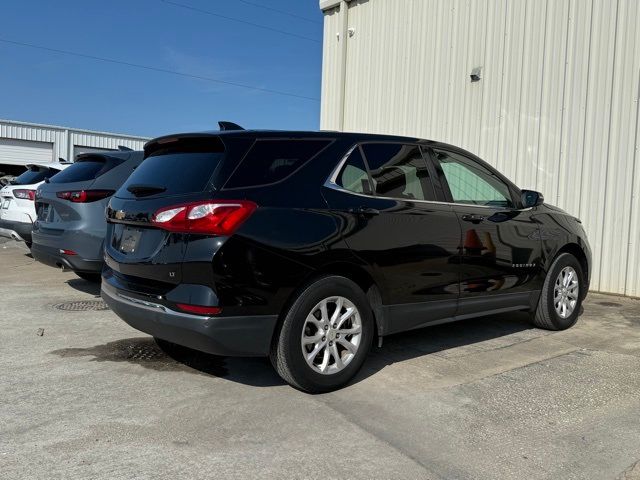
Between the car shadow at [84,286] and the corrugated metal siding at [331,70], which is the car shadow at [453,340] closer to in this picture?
the car shadow at [84,286]

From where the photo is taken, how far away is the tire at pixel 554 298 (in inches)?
219

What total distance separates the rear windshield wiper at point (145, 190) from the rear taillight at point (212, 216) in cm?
39

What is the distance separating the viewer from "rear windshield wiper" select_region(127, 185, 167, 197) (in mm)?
3787

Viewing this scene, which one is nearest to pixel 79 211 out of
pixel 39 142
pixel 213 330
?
pixel 213 330

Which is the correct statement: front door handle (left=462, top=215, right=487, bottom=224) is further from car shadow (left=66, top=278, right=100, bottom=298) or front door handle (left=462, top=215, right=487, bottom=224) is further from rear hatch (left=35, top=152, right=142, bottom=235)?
car shadow (left=66, top=278, right=100, bottom=298)

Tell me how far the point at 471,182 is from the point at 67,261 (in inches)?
168

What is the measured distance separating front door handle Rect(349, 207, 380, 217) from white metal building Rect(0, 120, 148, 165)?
3493cm

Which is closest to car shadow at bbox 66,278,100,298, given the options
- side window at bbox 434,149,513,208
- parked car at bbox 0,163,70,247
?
parked car at bbox 0,163,70,247

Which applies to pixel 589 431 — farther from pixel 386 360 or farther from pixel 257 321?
pixel 257 321

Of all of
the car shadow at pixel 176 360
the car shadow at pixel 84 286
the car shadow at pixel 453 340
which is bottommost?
the car shadow at pixel 176 360

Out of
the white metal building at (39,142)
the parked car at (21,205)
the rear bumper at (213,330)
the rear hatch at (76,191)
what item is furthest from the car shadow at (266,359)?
the white metal building at (39,142)

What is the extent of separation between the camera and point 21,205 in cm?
819

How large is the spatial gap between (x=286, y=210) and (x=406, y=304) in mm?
1280

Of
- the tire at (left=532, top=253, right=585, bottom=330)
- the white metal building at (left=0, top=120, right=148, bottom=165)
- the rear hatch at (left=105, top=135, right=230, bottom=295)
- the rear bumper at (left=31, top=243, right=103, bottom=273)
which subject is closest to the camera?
the rear hatch at (left=105, top=135, right=230, bottom=295)
